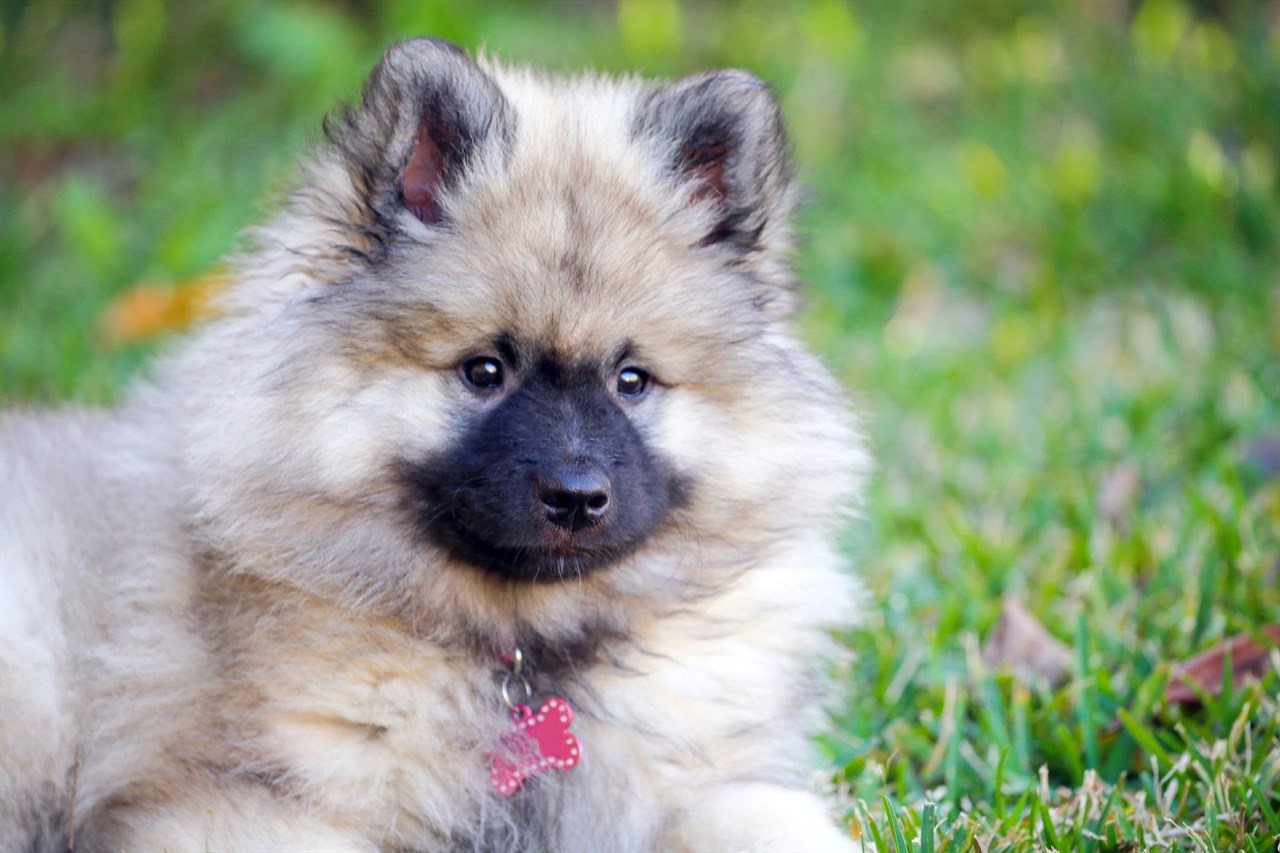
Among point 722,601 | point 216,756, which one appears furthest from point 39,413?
point 722,601

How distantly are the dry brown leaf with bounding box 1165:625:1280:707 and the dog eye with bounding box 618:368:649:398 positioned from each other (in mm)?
1393

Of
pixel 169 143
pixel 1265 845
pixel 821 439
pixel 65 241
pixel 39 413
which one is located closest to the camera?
pixel 1265 845

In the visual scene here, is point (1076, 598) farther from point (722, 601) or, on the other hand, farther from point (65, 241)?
point (65, 241)

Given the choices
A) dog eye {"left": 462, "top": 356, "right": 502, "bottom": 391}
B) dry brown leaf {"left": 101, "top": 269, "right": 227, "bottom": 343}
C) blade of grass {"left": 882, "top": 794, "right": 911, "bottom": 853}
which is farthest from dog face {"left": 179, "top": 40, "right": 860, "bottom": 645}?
dry brown leaf {"left": 101, "top": 269, "right": 227, "bottom": 343}

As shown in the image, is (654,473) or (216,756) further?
(654,473)

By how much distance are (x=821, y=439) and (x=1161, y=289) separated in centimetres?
349

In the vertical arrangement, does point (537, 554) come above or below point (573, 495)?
below

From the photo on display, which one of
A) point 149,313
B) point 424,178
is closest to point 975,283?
point 149,313

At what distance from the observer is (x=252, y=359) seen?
7.83ft

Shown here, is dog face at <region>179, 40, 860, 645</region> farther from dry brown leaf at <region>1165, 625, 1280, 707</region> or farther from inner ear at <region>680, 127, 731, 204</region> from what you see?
dry brown leaf at <region>1165, 625, 1280, 707</region>

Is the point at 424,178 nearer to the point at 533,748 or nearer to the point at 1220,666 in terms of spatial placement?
the point at 533,748

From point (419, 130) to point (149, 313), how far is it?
9.84 feet

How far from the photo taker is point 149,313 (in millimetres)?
4945

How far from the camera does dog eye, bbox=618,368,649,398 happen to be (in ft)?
7.78
